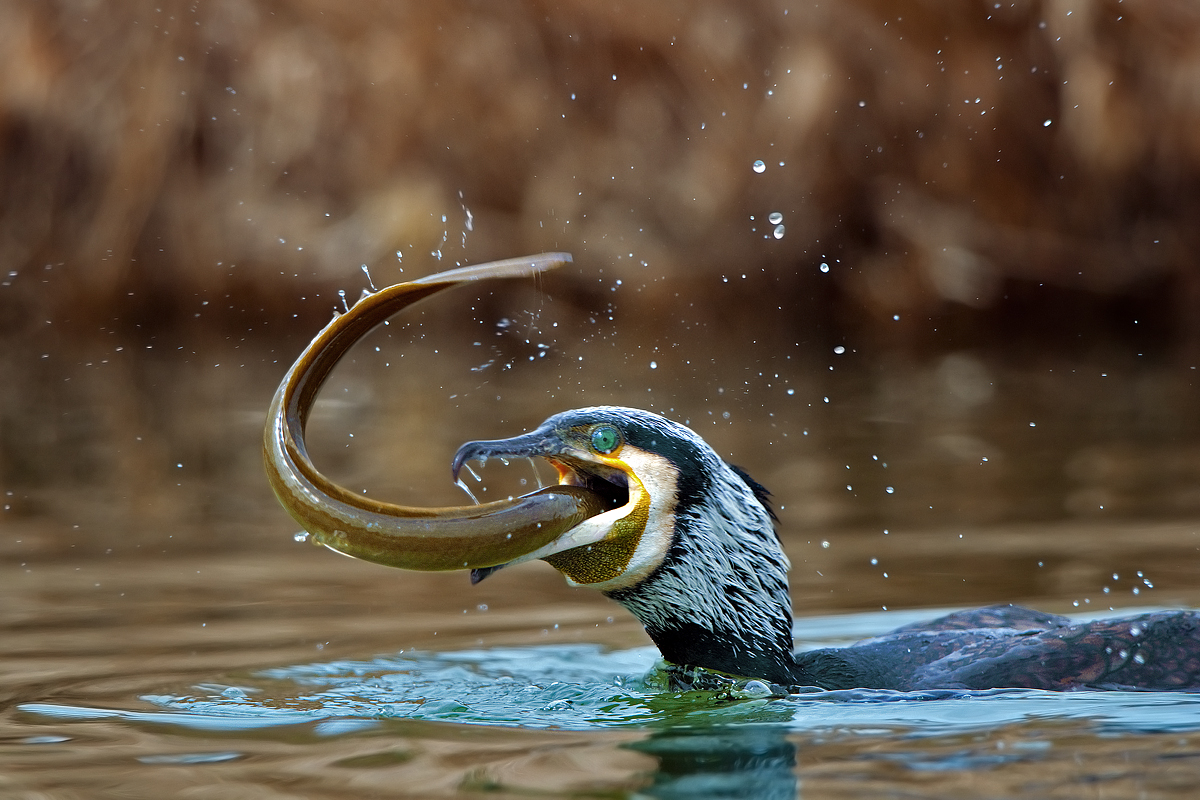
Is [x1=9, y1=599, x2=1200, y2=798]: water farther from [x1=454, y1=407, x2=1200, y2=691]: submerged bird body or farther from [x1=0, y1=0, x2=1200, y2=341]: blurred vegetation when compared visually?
[x1=0, y1=0, x2=1200, y2=341]: blurred vegetation

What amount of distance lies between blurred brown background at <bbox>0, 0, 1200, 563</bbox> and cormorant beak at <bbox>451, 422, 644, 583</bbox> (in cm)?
679

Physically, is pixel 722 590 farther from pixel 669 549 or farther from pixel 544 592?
pixel 544 592

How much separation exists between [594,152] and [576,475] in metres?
8.91

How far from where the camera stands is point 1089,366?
10.2 meters

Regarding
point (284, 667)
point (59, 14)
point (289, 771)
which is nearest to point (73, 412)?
point (59, 14)

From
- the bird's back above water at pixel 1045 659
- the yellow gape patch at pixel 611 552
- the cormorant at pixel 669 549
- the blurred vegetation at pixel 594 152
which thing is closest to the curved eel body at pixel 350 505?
the cormorant at pixel 669 549

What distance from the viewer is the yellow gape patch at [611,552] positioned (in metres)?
3.51

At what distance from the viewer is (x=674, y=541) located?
11.8 feet

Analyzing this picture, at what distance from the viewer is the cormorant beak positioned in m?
3.37

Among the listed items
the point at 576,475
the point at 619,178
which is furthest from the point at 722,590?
the point at 619,178

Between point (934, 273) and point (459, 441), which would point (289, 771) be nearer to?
point (459, 441)

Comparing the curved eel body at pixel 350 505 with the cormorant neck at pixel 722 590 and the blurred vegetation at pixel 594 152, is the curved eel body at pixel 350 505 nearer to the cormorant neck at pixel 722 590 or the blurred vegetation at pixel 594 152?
the cormorant neck at pixel 722 590

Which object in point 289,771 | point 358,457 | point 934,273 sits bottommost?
point 289,771

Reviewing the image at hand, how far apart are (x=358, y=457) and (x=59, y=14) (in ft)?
20.1
